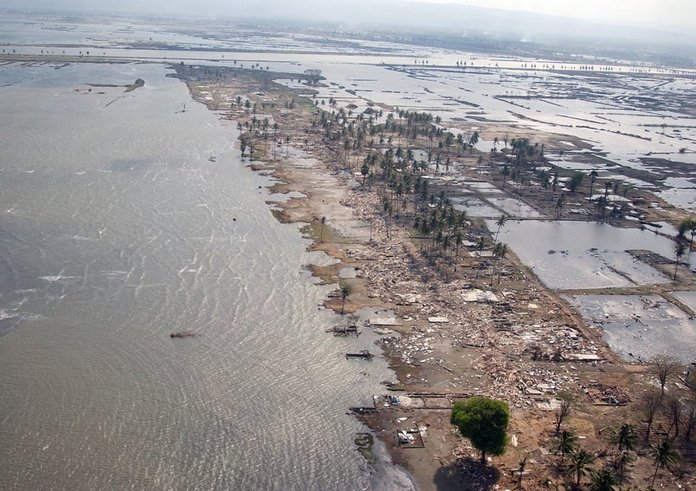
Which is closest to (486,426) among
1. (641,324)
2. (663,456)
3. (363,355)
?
(663,456)

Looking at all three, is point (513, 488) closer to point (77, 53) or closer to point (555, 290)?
point (555, 290)

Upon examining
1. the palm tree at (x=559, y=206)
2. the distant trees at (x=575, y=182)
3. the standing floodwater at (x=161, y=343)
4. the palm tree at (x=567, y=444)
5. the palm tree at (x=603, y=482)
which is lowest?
the standing floodwater at (x=161, y=343)

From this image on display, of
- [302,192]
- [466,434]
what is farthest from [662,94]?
[466,434]

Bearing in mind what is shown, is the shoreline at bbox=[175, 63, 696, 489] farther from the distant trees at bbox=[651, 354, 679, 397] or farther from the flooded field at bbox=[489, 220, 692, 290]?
the flooded field at bbox=[489, 220, 692, 290]

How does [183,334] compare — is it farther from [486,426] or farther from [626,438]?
[626,438]

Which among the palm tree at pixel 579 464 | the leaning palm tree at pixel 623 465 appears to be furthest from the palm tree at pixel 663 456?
the palm tree at pixel 579 464

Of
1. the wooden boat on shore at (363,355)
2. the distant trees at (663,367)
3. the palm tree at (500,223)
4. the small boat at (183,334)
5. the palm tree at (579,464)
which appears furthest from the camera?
the palm tree at (500,223)

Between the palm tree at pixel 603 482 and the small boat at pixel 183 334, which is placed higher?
the palm tree at pixel 603 482

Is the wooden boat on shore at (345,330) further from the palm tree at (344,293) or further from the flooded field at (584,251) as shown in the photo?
the flooded field at (584,251)
